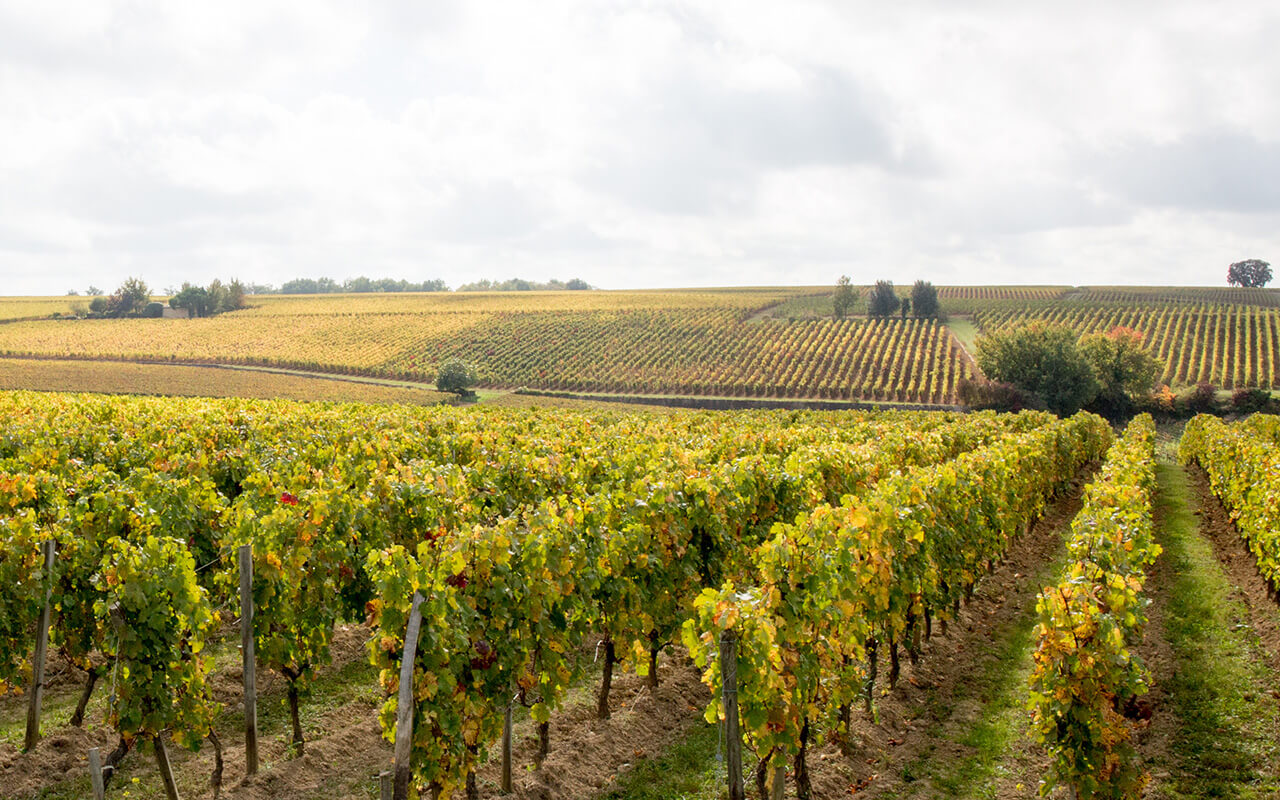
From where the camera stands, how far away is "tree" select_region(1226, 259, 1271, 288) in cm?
11638

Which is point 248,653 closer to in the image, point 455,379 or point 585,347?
point 455,379

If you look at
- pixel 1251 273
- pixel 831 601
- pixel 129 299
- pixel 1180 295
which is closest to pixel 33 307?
pixel 129 299

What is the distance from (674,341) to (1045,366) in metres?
33.2

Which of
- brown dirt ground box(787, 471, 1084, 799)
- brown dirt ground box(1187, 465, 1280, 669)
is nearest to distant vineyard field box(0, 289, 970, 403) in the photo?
brown dirt ground box(1187, 465, 1280, 669)

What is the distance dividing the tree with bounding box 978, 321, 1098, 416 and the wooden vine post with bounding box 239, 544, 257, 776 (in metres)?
59.0

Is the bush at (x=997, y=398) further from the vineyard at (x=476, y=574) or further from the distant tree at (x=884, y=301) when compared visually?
the vineyard at (x=476, y=574)

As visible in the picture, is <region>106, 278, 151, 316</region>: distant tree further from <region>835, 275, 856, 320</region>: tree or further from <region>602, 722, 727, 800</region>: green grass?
<region>602, 722, 727, 800</region>: green grass

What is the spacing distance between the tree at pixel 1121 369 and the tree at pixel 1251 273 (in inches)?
3101

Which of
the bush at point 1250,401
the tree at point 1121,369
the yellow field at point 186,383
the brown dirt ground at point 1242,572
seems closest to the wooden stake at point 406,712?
the brown dirt ground at point 1242,572

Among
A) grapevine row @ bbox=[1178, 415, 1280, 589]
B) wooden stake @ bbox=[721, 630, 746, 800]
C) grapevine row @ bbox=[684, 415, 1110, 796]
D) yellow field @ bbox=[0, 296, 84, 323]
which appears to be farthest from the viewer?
yellow field @ bbox=[0, 296, 84, 323]

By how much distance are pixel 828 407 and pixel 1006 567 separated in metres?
41.7

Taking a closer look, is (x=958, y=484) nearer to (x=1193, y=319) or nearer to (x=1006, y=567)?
(x=1006, y=567)

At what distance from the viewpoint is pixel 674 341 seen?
76750mm

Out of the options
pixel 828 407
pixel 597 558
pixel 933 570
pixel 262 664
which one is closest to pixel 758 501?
pixel 933 570
